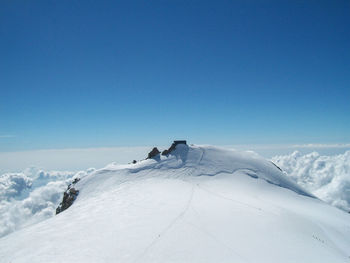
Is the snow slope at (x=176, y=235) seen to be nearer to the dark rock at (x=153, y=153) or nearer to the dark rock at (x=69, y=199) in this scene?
the dark rock at (x=153, y=153)

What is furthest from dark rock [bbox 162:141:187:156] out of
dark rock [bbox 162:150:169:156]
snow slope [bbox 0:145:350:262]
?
snow slope [bbox 0:145:350:262]

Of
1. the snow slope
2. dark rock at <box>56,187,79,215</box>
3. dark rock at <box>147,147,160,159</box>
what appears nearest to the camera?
the snow slope

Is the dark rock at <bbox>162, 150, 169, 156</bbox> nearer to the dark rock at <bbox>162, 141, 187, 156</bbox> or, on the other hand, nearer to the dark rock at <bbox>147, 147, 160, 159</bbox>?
the dark rock at <bbox>162, 141, 187, 156</bbox>

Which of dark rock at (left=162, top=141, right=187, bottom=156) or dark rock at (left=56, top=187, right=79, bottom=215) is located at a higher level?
dark rock at (left=162, top=141, right=187, bottom=156)

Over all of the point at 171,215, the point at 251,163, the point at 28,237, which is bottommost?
the point at 28,237

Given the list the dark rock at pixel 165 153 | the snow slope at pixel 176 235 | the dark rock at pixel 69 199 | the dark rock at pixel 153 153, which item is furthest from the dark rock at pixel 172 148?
the dark rock at pixel 69 199

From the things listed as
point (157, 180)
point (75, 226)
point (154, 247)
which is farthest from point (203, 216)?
point (157, 180)

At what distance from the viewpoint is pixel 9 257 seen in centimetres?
1009

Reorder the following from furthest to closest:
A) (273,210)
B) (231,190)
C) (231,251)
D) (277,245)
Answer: (231,190) → (273,210) → (277,245) → (231,251)

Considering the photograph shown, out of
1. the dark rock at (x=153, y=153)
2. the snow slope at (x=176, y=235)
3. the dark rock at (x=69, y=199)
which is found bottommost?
the dark rock at (x=69, y=199)

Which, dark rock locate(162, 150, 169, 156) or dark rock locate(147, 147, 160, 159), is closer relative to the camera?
dark rock locate(162, 150, 169, 156)

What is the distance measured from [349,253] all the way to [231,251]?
981 cm

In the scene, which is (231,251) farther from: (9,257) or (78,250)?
(9,257)

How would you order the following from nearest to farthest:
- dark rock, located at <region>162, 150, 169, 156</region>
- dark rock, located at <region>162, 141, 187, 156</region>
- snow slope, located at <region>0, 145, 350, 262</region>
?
snow slope, located at <region>0, 145, 350, 262</region>
dark rock, located at <region>162, 150, 169, 156</region>
dark rock, located at <region>162, 141, 187, 156</region>
